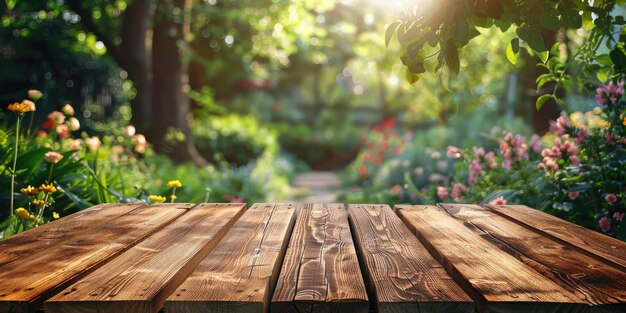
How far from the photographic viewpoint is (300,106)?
73.3ft

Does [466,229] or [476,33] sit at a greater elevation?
[476,33]

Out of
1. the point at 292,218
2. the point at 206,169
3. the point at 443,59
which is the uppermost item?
the point at 443,59

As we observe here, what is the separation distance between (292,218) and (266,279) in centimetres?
99

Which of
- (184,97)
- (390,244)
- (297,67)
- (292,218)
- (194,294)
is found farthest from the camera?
(297,67)

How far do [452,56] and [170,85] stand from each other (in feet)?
27.9

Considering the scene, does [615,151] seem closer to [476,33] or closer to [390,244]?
[476,33]

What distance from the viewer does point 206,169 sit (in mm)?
8891

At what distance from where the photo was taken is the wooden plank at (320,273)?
1.44 m

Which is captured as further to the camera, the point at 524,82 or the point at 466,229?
the point at 524,82

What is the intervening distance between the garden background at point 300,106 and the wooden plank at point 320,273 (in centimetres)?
73

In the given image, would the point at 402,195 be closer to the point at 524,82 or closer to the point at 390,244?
the point at 390,244

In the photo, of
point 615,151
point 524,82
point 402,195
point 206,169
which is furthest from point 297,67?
point 615,151

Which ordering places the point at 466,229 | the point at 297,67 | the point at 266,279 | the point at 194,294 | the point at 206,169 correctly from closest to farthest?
the point at 194,294 → the point at 266,279 → the point at 466,229 → the point at 206,169 → the point at 297,67

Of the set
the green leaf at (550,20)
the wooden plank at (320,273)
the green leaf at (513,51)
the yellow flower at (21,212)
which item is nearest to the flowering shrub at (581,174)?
the green leaf at (513,51)
